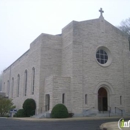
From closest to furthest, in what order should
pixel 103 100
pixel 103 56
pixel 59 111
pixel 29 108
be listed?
pixel 59 111, pixel 29 108, pixel 103 100, pixel 103 56

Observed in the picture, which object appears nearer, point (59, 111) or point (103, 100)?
point (59, 111)

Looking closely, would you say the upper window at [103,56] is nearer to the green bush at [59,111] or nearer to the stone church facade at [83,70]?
the stone church facade at [83,70]

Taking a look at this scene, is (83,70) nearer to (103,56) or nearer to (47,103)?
(103,56)

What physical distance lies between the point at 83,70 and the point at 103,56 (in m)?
4.25

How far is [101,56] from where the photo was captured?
27.7 m

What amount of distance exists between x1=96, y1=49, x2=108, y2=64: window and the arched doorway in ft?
11.7

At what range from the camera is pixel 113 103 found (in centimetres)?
2642

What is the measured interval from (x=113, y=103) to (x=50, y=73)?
28.5 ft

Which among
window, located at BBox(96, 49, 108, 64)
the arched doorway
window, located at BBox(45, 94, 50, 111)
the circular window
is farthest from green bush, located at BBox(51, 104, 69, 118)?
window, located at BBox(96, 49, 108, 64)

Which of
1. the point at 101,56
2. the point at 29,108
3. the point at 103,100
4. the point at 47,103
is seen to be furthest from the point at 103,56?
the point at 29,108

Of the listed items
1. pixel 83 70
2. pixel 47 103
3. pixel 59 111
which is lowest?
pixel 59 111

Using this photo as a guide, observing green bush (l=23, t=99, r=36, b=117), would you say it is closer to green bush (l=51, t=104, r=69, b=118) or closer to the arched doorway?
green bush (l=51, t=104, r=69, b=118)

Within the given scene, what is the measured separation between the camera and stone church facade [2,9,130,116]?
950 inches

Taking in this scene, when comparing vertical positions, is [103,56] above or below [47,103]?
above
